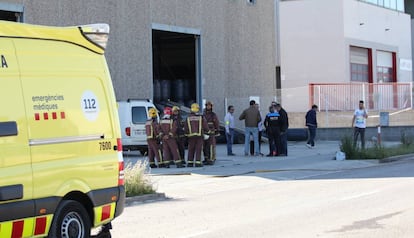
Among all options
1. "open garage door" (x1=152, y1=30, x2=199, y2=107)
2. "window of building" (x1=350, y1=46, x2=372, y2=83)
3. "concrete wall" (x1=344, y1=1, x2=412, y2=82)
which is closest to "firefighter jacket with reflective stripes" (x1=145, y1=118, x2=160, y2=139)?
"open garage door" (x1=152, y1=30, x2=199, y2=107)

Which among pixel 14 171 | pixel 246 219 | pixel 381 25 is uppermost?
Result: pixel 381 25

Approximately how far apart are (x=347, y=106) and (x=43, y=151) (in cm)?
3276

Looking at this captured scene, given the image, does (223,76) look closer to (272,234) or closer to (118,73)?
(118,73)

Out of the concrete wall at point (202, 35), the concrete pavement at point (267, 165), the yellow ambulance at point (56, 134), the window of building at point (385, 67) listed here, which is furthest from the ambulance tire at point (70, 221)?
the window of building at point (385, 67)

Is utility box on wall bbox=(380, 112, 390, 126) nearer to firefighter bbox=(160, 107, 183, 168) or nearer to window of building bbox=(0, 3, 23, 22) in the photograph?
firefighter bbox=(160, 107, 183, 168)

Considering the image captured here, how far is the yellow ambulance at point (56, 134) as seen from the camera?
6.46m

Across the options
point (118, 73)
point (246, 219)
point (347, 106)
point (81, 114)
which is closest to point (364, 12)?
point (347, 106)

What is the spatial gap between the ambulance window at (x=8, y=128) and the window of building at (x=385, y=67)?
4466cm

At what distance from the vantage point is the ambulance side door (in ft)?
20.7

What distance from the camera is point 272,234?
8922 millimetres

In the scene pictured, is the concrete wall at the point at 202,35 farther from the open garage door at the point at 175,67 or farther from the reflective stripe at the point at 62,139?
the reflective stripe at the point at 62,139

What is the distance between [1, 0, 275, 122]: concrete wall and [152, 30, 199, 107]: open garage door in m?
2.20

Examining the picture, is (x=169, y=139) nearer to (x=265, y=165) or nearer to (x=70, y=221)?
(x=265, y=165)

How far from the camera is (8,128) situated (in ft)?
21.0
